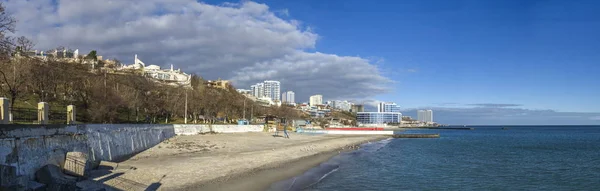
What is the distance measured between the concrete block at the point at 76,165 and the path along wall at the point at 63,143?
1.14ft

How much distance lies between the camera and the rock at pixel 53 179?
39.4 ft

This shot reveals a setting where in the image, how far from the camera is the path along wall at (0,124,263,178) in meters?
13.8

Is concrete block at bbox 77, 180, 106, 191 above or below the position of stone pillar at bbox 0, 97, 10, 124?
below

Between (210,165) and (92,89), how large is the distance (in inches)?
1365

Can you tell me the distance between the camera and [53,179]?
13352 mm

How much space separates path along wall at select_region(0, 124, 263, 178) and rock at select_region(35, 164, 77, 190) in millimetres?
604

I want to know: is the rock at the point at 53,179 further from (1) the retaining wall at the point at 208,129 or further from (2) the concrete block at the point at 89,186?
(1) the retaining wall at the point at 208,129

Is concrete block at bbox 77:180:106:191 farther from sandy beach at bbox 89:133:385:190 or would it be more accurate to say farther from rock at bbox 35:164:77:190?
sandy beach at bbox 89:133:385:190

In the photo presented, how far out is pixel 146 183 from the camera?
16.8 metres

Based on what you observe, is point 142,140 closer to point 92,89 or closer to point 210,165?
point 210,165

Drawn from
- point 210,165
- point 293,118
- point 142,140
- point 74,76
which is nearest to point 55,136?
point 210,165

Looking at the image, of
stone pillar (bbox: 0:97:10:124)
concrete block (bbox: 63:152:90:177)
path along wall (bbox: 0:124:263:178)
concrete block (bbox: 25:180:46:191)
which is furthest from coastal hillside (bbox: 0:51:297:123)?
concrete block (bbox: 25:180:46:191)

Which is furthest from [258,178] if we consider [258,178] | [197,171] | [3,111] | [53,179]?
[3,111]

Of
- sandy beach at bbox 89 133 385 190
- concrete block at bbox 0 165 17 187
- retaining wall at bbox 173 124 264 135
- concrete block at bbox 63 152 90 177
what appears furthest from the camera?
retaining wall at bbox 173 124 264 135
